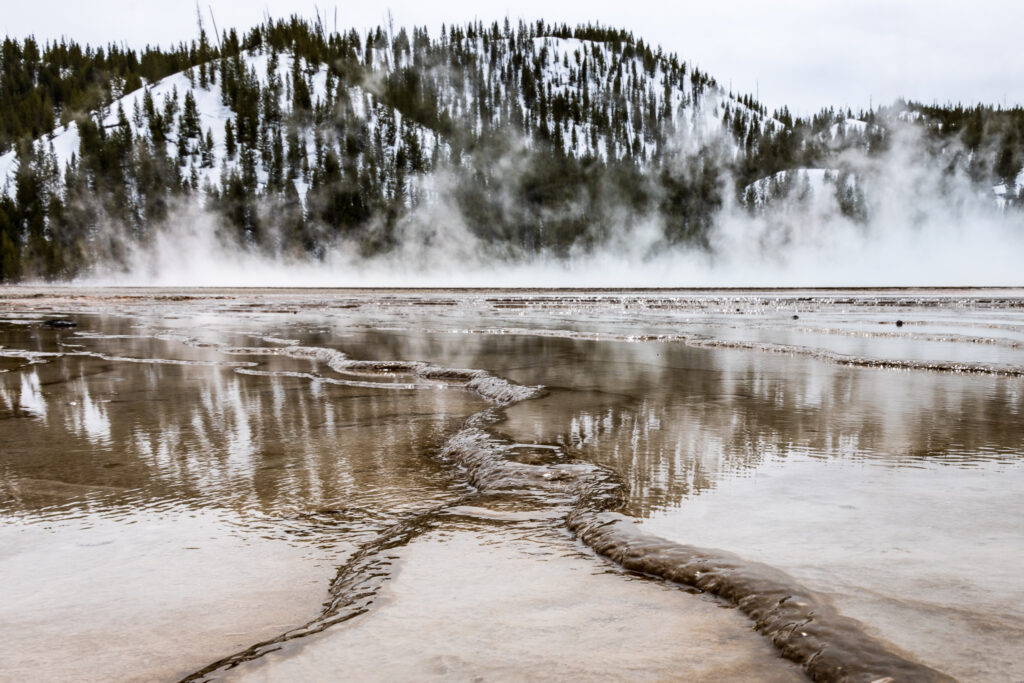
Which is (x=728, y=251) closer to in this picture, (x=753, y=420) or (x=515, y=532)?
(x=753, y=420)

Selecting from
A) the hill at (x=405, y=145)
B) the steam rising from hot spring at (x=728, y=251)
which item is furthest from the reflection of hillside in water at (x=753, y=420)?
the hill at (x=405, y=145)

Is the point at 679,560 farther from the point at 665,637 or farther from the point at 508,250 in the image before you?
the point at 508,250

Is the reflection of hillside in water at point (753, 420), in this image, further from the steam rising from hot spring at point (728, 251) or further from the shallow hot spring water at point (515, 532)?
the steam rising from hot spring at point (728, 251)

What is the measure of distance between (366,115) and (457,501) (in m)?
130

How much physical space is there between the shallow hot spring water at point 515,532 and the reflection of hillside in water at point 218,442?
3 centimetres

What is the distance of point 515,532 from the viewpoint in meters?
3.16

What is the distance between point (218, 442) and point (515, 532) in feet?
9.11

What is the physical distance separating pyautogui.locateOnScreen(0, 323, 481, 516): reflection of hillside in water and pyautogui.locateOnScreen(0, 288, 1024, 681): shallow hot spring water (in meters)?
0.03

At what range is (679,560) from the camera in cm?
271

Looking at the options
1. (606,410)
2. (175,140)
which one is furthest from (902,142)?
(606,410)

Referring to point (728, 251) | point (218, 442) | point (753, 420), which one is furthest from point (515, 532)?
point (728, 251)

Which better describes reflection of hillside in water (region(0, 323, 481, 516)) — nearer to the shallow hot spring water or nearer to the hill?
the shallow hot spring water

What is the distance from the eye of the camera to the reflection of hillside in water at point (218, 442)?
148 inches

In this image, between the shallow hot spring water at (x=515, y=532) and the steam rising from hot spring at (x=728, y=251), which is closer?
the shallow hot spring water at (x=515, y=532)
